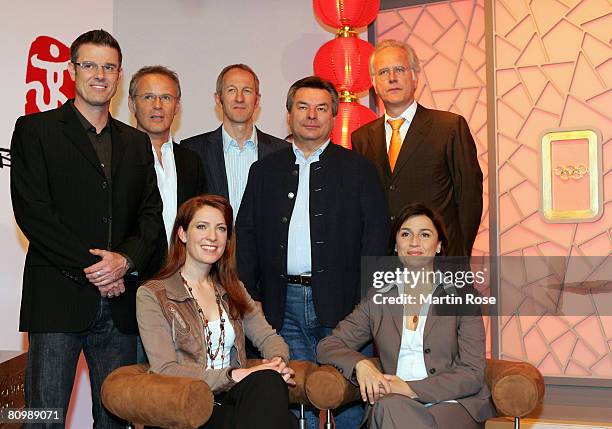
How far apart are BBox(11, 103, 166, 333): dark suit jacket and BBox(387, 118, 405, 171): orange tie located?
3.76 feet

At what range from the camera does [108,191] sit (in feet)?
10.0

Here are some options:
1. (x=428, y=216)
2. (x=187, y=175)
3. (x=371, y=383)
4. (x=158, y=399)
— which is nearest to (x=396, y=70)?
(x=428, y=216)

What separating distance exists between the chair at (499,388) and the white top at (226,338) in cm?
32

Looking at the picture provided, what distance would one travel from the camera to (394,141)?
372 centimetres

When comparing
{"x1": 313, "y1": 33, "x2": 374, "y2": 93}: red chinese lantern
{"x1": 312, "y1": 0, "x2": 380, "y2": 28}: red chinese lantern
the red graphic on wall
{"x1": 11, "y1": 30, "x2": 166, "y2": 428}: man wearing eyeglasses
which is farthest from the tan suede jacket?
{"x1": 312, "y1": 0, "x2": 380, "y2": 28}: red chinese lantern

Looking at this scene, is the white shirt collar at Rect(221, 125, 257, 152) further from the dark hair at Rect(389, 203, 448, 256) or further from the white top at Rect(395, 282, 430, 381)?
the white top at Rect(395, 282, 430, 381)

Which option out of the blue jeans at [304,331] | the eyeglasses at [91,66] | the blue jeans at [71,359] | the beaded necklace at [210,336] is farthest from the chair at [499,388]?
the eyeglasses at [91,66]

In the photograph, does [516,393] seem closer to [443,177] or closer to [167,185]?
[443,177]

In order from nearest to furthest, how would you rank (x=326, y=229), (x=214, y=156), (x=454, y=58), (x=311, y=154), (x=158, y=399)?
(x=158, y=399) → (x=326, y=229) → (x=311, y=154) → (x=214, y=156) → (x=454, y=58)

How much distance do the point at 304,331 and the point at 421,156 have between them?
0.91 meters

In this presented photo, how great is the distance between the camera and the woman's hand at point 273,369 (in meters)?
2.86

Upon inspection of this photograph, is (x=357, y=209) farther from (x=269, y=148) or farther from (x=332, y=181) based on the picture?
(x=269, y=148)

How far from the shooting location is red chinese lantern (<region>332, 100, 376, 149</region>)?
5.00 metres

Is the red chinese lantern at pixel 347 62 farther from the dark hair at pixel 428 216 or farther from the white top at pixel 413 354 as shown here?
the white top at pixel 413 354
